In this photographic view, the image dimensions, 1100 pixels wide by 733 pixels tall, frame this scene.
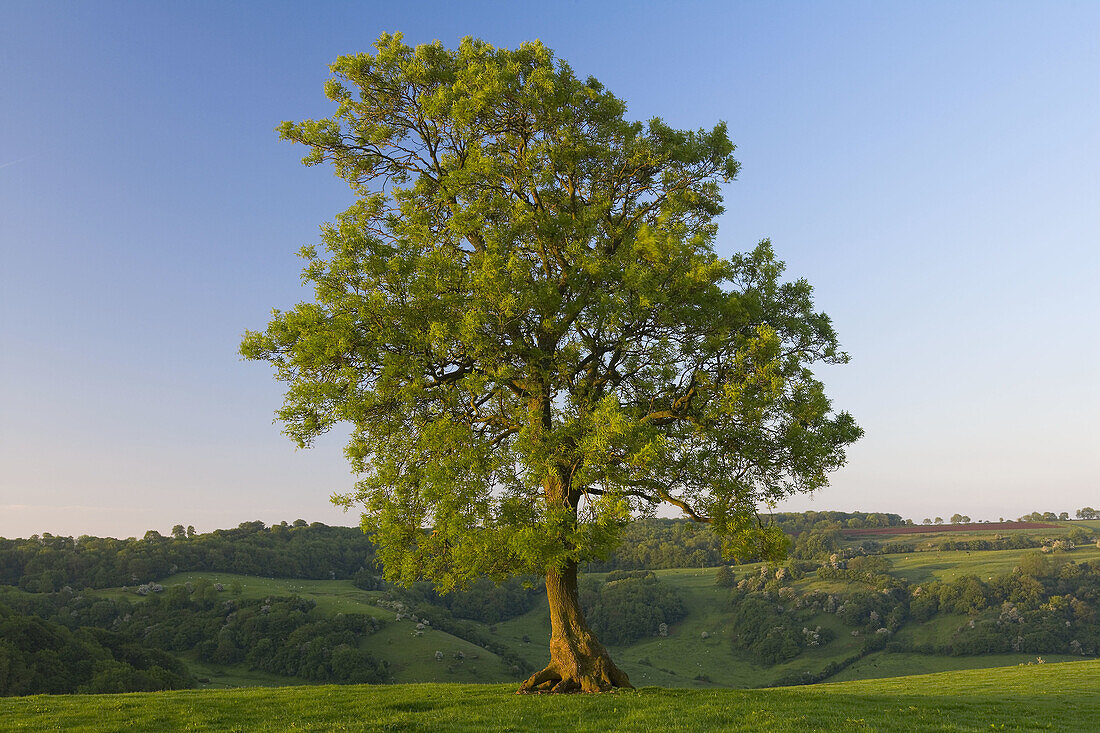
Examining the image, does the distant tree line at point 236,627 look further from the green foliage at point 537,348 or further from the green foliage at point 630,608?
the green foliage at point 537,348

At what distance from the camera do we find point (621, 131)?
2528 centimetres

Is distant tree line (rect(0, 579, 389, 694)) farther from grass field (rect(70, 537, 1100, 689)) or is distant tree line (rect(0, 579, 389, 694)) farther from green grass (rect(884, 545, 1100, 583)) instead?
green grass (rect(884, 545, 1100, 583))

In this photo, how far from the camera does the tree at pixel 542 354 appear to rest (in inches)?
783

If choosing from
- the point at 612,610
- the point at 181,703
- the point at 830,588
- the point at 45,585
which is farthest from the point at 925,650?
the point at 45,585

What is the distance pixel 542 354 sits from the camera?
22094 millimetres

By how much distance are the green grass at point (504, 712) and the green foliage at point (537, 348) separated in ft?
13.0

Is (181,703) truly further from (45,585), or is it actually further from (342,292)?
(45,585)

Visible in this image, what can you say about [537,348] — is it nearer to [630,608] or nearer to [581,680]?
[581,680]

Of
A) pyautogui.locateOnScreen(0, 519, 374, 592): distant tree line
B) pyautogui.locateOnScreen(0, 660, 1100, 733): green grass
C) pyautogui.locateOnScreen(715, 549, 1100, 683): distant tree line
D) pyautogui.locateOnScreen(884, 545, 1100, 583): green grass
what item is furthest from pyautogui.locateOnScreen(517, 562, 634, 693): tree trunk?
pyautogui.locateOnScreen(884, 545, 1100, 583): green grass

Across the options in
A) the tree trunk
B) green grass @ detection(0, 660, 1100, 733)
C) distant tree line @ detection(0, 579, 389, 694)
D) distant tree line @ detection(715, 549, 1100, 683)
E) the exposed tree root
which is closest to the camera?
green grass @ detection(0, 660, 1100, 733)

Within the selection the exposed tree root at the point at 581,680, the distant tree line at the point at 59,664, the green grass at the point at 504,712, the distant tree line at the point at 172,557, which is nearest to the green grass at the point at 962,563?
the distant tree line at the point at 172,557

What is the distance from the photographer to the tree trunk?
21969 mm

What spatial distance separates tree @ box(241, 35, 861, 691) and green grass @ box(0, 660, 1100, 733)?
3.64 m

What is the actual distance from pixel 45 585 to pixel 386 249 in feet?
523
